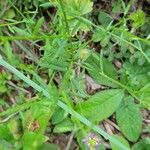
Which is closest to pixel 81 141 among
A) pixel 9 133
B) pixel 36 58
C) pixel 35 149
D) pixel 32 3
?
pixel 35 149

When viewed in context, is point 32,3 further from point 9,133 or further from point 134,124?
point 134,124

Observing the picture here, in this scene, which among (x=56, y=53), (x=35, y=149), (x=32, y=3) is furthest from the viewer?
(x=32, y=3)

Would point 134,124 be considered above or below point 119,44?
below

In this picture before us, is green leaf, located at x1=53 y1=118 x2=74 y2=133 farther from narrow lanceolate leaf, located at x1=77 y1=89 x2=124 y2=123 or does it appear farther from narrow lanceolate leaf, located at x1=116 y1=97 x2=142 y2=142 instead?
narrow lanceolate leaf, located at x1=116 y1=97 x2=142 y2=142

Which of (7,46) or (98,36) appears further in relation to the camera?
(7,46)

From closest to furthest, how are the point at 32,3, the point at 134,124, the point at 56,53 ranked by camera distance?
the point at 56,53, the point at 134,124, the point at 32,3

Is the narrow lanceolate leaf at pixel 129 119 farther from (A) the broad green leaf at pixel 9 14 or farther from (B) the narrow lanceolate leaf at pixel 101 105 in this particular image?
(A) the broad green leaf at pixel 9 14

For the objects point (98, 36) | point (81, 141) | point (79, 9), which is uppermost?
point (79, 9)
